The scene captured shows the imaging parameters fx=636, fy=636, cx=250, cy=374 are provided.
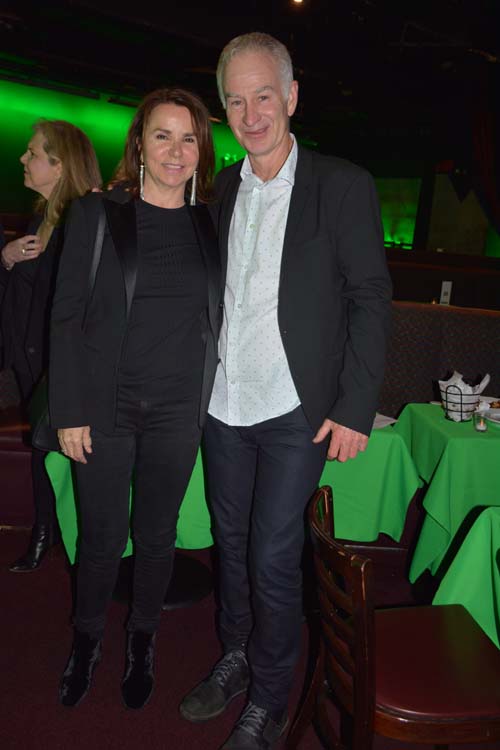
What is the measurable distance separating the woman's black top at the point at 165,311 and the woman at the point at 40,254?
0.78m

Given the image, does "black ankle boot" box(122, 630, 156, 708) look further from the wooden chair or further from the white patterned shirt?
the white patterned shirt

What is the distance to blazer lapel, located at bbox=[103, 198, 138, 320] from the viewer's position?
1472 mm

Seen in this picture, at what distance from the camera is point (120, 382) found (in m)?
1.54

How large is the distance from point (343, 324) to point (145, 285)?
480 millimetres

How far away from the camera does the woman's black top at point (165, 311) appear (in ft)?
4.99

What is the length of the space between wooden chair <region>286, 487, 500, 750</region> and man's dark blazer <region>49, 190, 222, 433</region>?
59 centimetres

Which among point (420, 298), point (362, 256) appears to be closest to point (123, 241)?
point (362, 256)

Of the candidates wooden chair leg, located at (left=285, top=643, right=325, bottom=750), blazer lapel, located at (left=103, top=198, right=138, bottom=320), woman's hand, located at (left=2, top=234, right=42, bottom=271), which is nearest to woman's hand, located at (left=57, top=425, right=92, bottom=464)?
blazer lapel, located at (left=103, top=198, right=138, bottom=320)

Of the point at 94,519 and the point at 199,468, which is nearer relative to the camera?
the point at 94,519

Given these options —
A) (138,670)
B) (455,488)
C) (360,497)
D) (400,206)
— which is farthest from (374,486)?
(400,206)

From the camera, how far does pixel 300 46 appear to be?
7.10 metres

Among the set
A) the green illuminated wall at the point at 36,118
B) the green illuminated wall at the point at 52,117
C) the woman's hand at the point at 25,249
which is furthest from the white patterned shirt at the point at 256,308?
the green illuminated wall at the point at 36,118

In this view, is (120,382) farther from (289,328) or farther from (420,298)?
(420,298)

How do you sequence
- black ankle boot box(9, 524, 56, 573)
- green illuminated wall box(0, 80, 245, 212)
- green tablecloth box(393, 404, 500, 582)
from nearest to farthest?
1. green tablecloth box(393, 404, 500, 582)
2. black ankle boot box(9, 524, 56, 573)
3. green illuminated wall box(0, 80, 245, 212)
